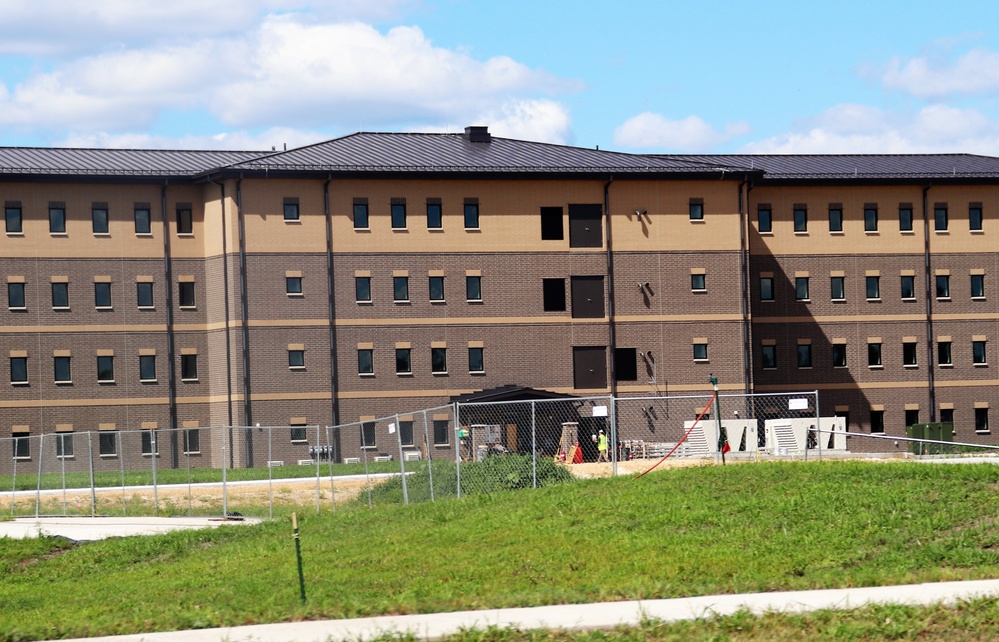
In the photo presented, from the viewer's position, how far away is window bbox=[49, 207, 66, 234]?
55188mm

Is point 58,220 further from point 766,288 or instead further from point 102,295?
point 766,288

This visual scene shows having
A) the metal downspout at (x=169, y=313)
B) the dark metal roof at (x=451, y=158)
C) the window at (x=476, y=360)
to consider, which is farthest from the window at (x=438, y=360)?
the metal downspout at (x=169, y=313)

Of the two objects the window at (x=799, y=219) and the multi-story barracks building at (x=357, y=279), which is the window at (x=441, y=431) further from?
the window at (x=799, y=219)

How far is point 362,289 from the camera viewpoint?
56.3m

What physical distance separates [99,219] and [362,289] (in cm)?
1087

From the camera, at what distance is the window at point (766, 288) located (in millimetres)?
62188

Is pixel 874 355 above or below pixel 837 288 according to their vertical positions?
below

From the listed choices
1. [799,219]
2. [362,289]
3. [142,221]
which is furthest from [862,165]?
[142,221]

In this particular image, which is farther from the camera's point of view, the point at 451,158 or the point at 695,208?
the point at 695,208

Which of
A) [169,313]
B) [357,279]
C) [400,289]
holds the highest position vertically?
[357,279]

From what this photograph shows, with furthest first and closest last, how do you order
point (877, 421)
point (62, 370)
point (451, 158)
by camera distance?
point (877, 421), point (451, 158), point (62, 370)

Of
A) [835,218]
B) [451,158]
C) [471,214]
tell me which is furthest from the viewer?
[835,218]

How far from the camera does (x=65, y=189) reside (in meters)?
55.3

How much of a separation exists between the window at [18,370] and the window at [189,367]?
19.9ft
